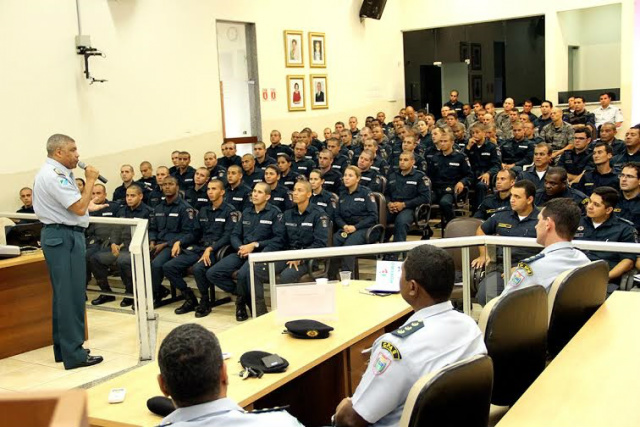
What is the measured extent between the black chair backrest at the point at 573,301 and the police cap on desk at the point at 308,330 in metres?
0.95

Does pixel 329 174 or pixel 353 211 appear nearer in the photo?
pixel 353 211

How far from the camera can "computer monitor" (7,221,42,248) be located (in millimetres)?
6211

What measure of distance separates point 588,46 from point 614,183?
292 inches

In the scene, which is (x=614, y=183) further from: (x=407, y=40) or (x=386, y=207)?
(x=407, y=40)

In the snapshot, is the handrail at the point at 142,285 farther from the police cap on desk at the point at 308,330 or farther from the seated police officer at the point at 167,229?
the police cap on desk at the point at 308,330

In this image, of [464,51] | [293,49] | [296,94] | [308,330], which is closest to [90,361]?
[308,330]

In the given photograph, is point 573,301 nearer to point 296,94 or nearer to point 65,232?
point 65,232

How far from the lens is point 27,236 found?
20.5 feet

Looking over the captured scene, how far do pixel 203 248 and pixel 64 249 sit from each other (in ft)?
7.29

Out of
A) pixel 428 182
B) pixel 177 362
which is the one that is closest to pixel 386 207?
→ pixel 428 182

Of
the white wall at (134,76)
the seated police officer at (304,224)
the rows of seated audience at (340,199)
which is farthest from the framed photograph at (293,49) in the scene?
the seated police officer at (304,224)

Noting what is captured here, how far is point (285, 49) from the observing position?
468 inches

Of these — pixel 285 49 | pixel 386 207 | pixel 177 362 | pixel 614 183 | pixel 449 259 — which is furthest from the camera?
pixel 285 49

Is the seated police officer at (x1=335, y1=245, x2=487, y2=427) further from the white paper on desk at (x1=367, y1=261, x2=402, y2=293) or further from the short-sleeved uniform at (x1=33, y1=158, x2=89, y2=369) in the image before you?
the short-sleeved uniform at (x1=33, y1=158, x2=89, y2=369)
